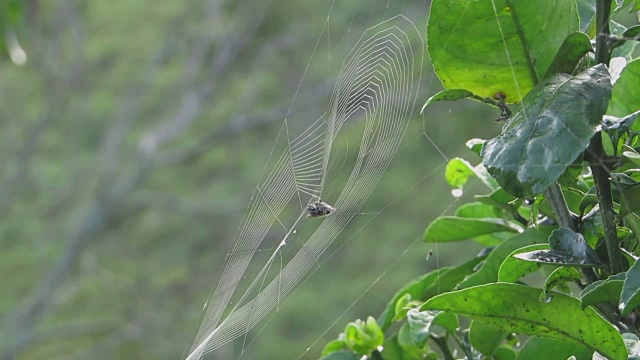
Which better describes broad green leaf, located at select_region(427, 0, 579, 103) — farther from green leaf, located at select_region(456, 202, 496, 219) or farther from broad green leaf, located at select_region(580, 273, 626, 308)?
green leaf, located at select_region(456, 202, 496, 219)

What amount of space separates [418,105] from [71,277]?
3250 millimetres

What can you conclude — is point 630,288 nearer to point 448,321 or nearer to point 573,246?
point 573,246

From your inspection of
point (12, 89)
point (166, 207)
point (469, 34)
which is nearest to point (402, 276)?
point (166, 207)

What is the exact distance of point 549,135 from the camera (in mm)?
421

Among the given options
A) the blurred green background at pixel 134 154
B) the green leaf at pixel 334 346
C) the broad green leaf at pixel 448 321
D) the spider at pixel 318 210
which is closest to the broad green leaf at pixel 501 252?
the broad green leaf at pixel 448 321

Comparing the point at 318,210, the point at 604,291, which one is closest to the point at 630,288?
the point at 604,291

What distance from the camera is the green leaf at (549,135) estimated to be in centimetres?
41

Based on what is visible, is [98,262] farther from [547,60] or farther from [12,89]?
[547,60]

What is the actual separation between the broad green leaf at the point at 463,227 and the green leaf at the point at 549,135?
24 centimetres

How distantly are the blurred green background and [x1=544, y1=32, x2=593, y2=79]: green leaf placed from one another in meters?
5.78

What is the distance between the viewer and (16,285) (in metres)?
6.97

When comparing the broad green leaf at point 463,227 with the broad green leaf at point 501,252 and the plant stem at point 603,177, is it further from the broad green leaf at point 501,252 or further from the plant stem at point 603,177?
the plant stem at point 603,177

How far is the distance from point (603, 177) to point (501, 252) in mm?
184

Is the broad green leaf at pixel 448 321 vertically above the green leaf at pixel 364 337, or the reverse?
the broad green leaf at pixel 448 321
